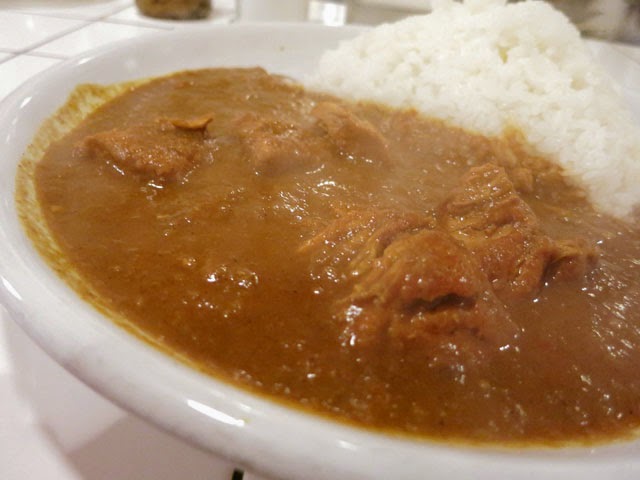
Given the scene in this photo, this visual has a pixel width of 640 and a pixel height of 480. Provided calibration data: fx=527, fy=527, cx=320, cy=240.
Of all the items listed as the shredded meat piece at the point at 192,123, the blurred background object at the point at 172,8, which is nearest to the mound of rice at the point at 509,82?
the shredded meat piece at the point at 192,123

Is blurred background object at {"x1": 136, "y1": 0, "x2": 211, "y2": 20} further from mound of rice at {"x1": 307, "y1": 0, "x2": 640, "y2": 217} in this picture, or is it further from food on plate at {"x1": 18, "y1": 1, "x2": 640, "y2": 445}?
food on plate at {"x1": 18, "y1": 1, "x2": 640, "y2": 445}

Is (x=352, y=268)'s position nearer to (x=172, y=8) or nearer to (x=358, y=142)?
(x=358, y=142)

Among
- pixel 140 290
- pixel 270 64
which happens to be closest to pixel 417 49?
pixel 270 64

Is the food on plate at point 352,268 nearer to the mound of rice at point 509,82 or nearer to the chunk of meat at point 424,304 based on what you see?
the chunk of meat at point 424,304

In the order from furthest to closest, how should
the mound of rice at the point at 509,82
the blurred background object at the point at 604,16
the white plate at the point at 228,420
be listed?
1. the blurred background object at the point at 604,16
2. the mound of rice at the point at 509,82
3. the white plate at the point at 228,420

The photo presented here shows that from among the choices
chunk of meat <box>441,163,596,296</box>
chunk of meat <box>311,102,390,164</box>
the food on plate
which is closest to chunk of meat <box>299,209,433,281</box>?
the food on plate

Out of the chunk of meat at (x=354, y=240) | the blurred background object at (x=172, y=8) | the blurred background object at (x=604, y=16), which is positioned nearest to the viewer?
the chunk of meat at (x=354, y=240)
